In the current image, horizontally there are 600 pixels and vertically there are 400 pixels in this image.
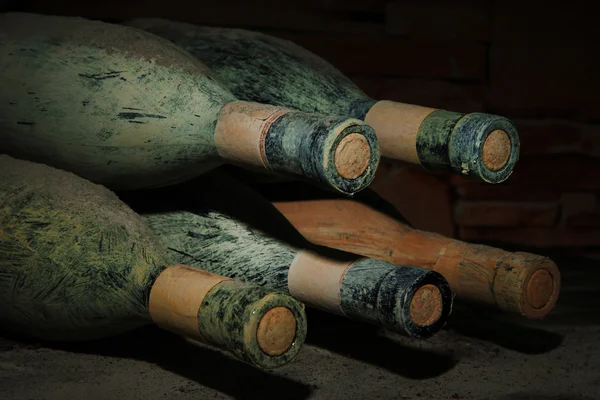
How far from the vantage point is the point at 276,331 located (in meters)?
0.86

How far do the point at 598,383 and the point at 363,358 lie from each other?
295mm

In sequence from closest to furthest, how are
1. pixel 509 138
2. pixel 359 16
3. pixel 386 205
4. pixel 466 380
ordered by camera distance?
pixel 509 138
pixel 466 380
pixel 386 205
pixel 359 16

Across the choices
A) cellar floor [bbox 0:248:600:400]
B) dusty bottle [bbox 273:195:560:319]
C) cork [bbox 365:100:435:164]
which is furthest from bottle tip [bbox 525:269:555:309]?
cork [bbox 365:100:435:164]

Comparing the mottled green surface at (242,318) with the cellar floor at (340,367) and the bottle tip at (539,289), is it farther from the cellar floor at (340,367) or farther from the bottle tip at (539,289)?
the bottle tip at (539,289)

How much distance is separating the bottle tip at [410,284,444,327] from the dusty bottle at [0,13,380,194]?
22cm

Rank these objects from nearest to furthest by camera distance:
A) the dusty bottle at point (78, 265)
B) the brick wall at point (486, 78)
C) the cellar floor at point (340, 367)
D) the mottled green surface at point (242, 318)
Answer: the mottled green surface at point (242, 318) → the dusty bottle at point (78, 265) → the cellar floor at point (340, 367) → the brick wall at point (486, 78)

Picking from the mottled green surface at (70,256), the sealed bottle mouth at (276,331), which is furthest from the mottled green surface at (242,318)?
the mottled green surface at (70,256)

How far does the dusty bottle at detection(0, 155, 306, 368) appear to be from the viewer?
95 centimetres

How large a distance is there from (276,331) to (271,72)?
42cm

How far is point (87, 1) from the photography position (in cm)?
143

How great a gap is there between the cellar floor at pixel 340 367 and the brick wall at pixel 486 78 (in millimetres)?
506

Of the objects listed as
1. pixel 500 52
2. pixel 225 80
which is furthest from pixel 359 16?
pixel 225 80

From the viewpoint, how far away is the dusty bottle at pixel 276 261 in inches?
37.9

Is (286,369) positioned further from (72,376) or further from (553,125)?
(553,125)
